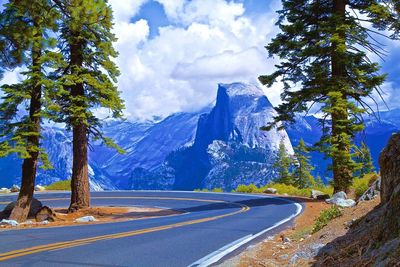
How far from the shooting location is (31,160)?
62.2 ft

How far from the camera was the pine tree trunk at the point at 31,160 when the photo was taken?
18328mm

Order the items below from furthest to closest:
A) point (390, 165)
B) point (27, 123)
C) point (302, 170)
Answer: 1. point (302, 170)
2. point (27, 123)
3. point (390, 165)

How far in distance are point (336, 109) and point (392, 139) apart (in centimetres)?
1418

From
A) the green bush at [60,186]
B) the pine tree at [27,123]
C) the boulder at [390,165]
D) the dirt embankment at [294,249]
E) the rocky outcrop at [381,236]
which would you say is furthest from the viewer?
the green bush at [60,186]

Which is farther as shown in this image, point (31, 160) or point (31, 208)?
point (31, 208)

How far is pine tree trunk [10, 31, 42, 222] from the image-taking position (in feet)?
60.1

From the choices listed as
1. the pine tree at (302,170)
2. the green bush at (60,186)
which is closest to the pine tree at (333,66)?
the green bush at (60,186)

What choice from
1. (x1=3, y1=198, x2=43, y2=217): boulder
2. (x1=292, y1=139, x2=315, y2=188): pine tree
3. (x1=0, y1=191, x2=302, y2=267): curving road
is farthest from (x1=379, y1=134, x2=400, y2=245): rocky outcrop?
(x1=292, y1=139, x2=315, y2=188): pine tree

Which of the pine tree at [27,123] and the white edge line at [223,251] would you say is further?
the pine tree at [27,123]

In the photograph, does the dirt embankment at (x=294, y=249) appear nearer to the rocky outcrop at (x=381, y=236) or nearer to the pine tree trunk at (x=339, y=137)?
the rocky outcrop at (x=381, y=236)

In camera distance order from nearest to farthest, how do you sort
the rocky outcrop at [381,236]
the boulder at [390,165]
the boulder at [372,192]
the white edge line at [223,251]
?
the rocky outcrop at [381,236]
the boulder at [390,165]
the white edge line at [223,251]
the boulder at [372,192]

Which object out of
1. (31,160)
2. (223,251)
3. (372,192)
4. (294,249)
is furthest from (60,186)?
(294,249)

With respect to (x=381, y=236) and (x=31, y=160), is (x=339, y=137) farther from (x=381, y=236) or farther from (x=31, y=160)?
(x=381, y=236)

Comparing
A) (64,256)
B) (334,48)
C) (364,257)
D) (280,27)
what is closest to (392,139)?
(364,257)
